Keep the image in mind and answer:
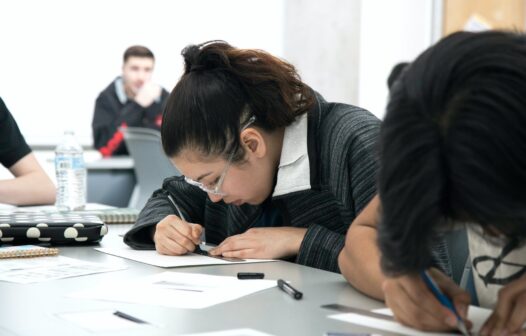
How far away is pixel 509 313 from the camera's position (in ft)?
3.55

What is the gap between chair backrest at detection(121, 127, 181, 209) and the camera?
15.8 feet

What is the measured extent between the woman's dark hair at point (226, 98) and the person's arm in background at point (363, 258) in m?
0.39

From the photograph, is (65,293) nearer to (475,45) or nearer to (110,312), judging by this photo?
(110,312)

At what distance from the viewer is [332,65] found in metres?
6.47

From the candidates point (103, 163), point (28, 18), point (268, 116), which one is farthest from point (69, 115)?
point (268, 116)

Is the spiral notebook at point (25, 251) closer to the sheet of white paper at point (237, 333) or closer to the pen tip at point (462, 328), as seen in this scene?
the sheet of white paper at point (237, 333)

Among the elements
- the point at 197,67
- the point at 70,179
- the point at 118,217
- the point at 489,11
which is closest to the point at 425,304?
the point at 197,67

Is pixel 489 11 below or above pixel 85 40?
above

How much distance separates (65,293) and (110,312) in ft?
0.61

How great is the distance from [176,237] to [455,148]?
1.02m

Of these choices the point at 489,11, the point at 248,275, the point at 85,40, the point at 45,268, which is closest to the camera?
the point at 248,275

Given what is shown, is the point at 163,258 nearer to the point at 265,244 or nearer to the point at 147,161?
the point at 265,244

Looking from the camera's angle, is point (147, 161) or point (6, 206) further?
point (147, 161)

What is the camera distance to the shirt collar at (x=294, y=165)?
1801mm
